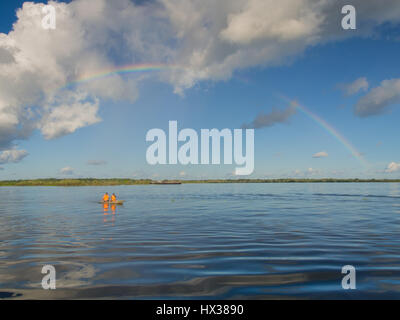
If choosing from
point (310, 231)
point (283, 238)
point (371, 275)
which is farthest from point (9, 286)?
point (310, 231)

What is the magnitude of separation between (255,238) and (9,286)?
14790 mm

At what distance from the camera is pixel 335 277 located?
1224 centimetres

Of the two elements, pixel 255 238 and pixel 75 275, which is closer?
pixel 75 275

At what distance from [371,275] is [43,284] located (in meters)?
13.2

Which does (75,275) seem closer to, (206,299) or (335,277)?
(206,299)

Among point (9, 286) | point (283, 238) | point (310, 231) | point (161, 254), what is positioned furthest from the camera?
point (310, 231)

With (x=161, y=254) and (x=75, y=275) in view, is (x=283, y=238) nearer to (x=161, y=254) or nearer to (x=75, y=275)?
(x=161, y=254)

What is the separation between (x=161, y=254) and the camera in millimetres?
16672
